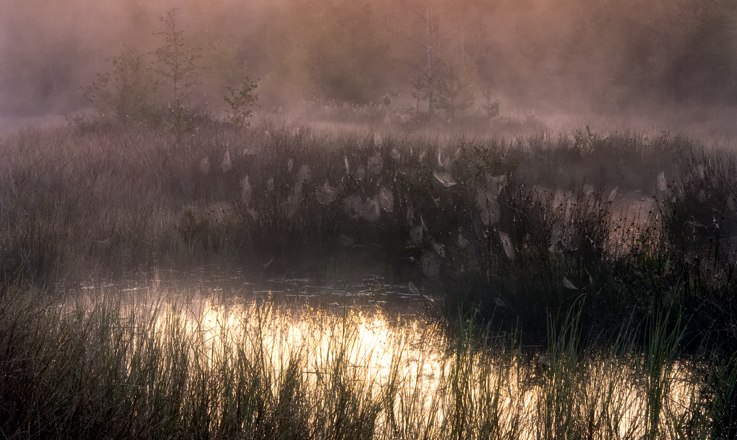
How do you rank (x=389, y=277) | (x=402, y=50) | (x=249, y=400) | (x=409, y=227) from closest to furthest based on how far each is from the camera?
(x=249, y=400)
(x=389, y=277)
(x=409, y=227)
(x=402, y=50)

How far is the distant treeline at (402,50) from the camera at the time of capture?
34281mm

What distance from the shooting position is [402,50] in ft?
152

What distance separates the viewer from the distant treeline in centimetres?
3428

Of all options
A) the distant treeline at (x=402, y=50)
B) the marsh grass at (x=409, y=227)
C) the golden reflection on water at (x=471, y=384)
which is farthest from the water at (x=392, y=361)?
the distant treeline at (x=402, y=50)

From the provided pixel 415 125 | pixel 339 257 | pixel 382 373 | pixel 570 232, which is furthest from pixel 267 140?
pixel 415 125

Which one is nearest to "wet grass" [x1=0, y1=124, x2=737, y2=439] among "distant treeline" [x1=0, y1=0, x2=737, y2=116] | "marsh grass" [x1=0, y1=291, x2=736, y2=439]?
"marsh grass" [x1=0, y1=291, x2=736, y2=439]

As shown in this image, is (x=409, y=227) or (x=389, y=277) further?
(x=409, y=227)

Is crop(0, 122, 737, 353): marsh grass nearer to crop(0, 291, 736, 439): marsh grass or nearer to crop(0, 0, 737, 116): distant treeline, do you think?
crop(0, 291, 736, 439): marsh grass

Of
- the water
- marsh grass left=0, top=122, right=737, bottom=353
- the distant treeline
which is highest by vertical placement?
the distant treeline

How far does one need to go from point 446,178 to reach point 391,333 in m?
2.27

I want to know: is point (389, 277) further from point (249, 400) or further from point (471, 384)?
point (249, 400)

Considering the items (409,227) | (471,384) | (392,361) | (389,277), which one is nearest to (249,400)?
(392,361)

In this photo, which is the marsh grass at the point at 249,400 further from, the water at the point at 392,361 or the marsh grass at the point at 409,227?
the marsh grass at the point at 409,227

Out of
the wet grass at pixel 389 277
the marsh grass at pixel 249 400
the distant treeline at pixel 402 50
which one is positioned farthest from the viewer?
the distant treeline at pixel 402 50
